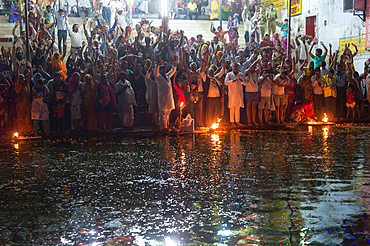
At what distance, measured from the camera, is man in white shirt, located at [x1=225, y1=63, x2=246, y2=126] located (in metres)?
→ 15.4

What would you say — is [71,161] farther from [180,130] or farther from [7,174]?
[180,130]

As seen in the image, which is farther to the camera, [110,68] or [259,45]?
[259,45]

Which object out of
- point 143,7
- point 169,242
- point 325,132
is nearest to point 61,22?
point 325,132

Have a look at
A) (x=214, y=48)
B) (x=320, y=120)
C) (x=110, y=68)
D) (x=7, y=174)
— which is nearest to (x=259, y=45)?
(x=214, y=48)

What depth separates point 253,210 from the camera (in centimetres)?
551

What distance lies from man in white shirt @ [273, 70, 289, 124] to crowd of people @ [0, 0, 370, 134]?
1.3 inches

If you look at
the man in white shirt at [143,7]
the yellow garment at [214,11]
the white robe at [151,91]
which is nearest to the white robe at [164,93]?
the white robe at [151,91]

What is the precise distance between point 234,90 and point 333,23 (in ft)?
42.3

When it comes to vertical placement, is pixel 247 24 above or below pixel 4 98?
above

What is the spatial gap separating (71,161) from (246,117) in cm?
832

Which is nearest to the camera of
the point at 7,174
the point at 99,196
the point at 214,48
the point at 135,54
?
the point at 99,196

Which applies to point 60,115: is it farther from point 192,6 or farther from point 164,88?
point 192,6

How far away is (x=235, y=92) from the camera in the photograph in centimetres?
1555

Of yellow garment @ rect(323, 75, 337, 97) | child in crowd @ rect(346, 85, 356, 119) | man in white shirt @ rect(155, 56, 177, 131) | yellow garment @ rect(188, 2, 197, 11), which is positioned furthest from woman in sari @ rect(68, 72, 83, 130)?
yellow garment @ rect(188, 2, 197, 11)
